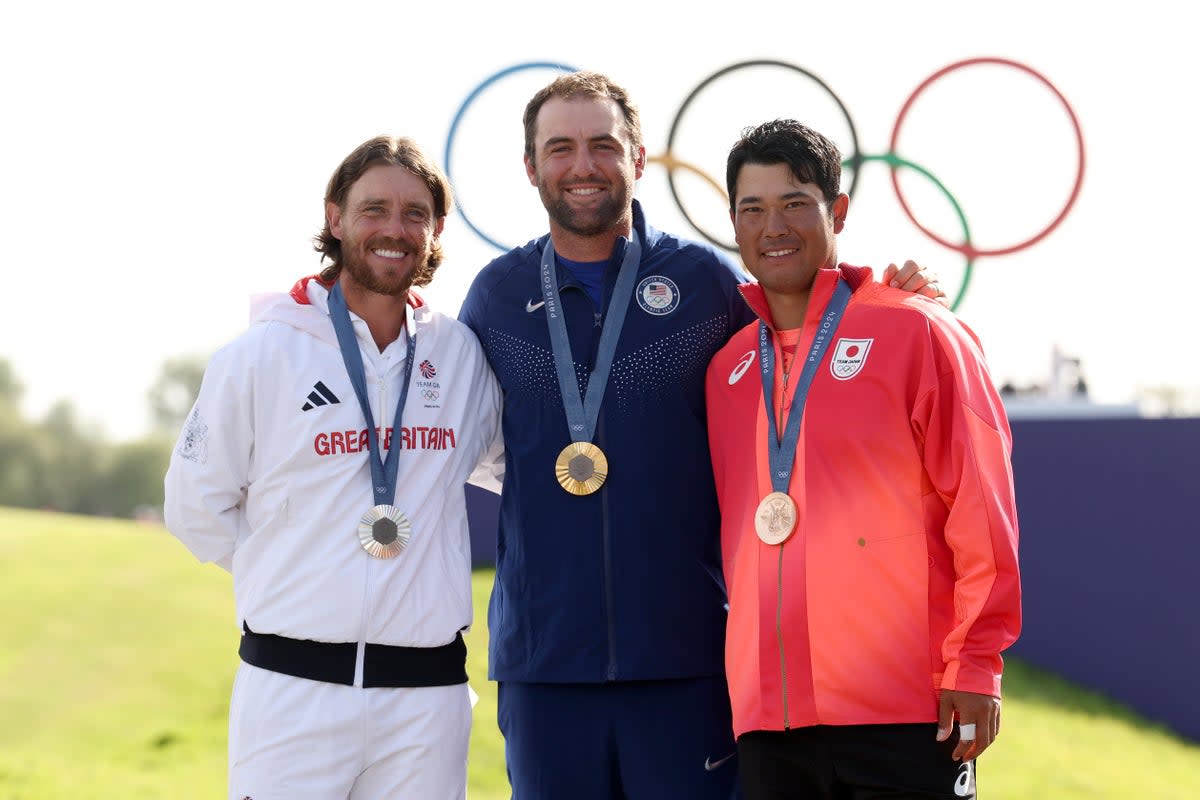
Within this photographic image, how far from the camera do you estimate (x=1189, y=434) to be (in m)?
11.4

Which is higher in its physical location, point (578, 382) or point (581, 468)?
point (578, 382)

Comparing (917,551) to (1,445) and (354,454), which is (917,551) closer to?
(354,454)

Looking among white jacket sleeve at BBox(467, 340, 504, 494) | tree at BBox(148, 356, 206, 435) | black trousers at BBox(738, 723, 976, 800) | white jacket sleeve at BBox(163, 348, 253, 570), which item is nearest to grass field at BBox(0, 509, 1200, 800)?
white jacket sleeve at BBox(467, 340, 504, 494)

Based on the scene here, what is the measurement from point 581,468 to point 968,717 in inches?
53.9

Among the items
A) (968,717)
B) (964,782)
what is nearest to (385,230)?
(968,717)

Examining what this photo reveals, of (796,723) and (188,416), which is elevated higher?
(188,416)

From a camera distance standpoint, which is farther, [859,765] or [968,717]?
[859,765]

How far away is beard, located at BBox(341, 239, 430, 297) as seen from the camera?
3.96m

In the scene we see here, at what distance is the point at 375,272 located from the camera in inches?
156

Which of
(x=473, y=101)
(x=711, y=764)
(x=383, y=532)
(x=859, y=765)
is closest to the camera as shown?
(x=859, y=765)

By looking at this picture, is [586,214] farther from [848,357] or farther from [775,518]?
[775,518]

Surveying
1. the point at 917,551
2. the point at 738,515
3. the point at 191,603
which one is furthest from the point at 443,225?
the point at 191,603

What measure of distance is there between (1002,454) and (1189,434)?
29.0ft

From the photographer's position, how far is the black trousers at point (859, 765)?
342 cm
